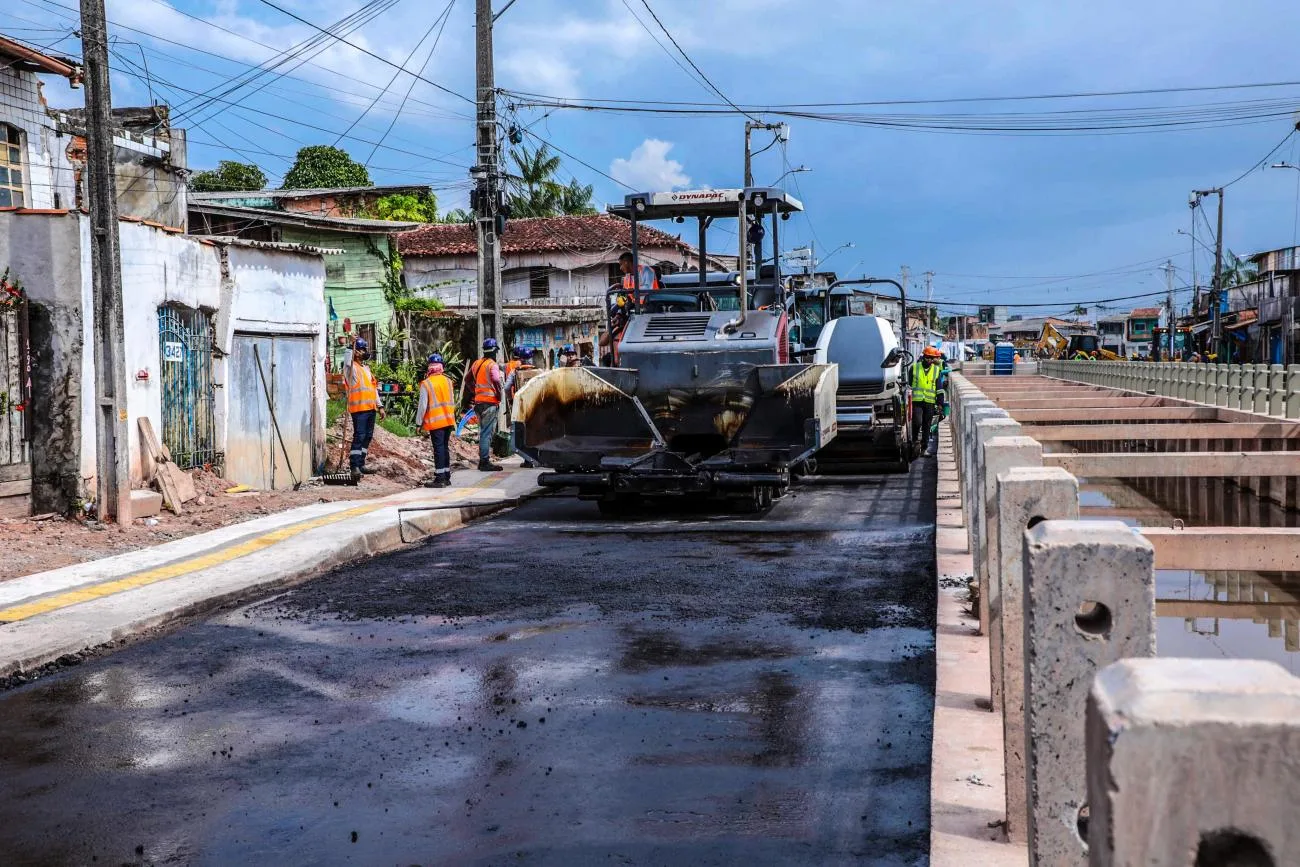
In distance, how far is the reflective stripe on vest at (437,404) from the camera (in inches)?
670

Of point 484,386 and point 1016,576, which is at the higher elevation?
point 484,386

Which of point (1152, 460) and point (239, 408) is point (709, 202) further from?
point (1152, 460)

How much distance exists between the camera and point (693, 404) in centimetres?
1455

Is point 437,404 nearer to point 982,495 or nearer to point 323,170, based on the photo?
point 982,495

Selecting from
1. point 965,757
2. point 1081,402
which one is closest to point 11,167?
point 1081,402

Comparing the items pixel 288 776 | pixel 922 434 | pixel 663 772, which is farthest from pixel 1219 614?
pixel 922 434

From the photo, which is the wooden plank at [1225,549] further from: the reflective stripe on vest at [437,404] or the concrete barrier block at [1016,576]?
the reflective stripe on vest at [437,404]

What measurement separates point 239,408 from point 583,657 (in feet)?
35.4

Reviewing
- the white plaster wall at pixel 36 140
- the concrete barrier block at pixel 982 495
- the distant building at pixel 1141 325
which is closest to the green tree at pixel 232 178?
the white plaster wall at pixel 36 140

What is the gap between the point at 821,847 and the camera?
4.39 meters

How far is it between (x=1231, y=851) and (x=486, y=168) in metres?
20.6

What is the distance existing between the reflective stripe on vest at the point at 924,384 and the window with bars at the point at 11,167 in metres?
14.2

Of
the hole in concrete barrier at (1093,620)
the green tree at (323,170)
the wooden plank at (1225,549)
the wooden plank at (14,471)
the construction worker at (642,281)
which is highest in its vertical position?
the green tree at (323,170)

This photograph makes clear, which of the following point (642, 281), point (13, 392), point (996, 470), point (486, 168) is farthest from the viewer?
point (486, 168)
